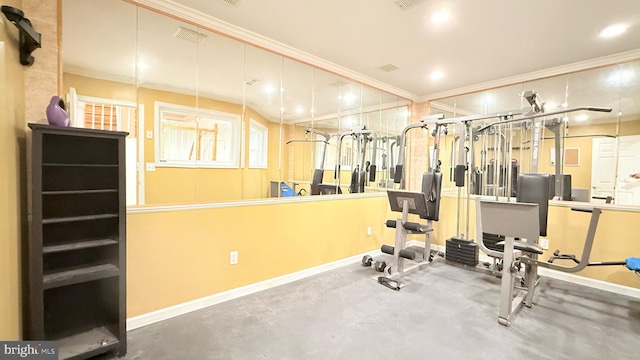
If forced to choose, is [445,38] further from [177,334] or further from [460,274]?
[177,334]

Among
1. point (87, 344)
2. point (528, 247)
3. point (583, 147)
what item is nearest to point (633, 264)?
point (528, 247)

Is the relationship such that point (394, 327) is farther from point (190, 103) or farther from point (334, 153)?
point (190, 103)

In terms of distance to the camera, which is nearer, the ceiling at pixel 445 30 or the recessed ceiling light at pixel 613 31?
the ceiling at pixel 445 30

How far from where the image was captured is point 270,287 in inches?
124

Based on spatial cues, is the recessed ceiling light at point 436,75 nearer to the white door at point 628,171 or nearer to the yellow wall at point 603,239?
the white door at point 628,171

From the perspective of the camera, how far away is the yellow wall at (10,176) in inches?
57.0

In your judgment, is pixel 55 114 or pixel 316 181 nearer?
pixel 55 114

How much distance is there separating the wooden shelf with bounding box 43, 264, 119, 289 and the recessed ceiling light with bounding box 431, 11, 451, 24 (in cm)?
340

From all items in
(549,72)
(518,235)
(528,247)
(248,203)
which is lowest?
(528,247)

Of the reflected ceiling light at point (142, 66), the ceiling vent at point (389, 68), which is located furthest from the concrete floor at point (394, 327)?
the ceiling vent at point (389, 68)

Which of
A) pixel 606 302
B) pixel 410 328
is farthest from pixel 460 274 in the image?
pixel 410 328

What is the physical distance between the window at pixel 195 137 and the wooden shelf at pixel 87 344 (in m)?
1.37

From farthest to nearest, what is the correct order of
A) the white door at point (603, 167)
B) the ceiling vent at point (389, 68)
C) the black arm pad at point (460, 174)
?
1. the ceiling vent at point (389, 68)
2. the black arm pad at point (460, 174)
3. the white door at point (603, 167)

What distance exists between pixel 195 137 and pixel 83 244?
1235 millimetres
